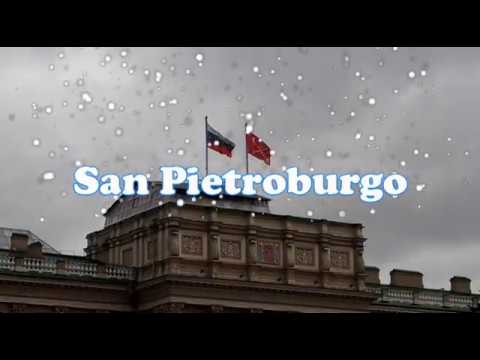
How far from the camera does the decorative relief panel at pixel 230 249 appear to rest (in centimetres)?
4012

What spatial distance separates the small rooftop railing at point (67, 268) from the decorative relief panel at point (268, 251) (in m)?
4.89

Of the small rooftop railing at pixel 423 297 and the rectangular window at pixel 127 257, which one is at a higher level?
the rectangular window at pixel 127 257

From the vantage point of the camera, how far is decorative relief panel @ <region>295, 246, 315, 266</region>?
135 feet

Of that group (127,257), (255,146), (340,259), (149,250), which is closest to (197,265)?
(149,250)

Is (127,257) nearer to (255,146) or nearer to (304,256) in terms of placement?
(304,256)

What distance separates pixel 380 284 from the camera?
4275 centimetres

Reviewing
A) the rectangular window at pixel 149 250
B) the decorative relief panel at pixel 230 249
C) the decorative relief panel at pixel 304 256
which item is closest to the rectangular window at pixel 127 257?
the rectangular window at pixel 149 250

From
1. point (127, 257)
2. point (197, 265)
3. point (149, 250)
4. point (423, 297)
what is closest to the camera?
point (197, 265)

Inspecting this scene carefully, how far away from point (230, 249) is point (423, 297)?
9.09m

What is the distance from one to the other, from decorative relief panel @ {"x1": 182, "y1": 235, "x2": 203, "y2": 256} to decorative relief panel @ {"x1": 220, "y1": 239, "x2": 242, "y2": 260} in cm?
90

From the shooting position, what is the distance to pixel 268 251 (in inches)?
1617

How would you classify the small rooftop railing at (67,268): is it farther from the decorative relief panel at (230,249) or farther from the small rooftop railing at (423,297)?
the small rooftop railing at (423,297)
